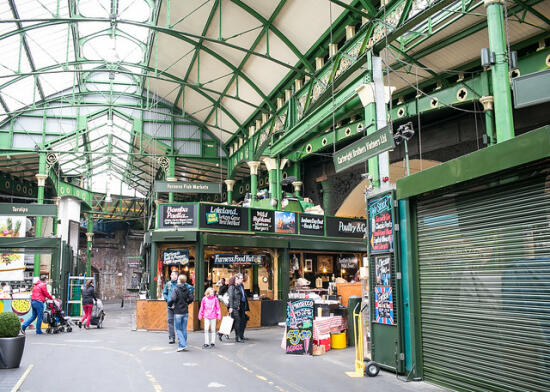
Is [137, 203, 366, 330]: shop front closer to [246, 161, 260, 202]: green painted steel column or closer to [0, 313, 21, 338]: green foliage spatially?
[246, 161, 260, 202]: green painted steel column

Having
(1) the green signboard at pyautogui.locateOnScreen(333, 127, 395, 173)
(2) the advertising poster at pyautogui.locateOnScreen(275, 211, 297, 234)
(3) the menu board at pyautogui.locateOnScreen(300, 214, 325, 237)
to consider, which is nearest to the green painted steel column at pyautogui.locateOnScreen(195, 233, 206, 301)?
(2) the advertising poster at pyautogui.locateOnScreen(275, 211, 297, 234)

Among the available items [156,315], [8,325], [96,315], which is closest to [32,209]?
[96,315]

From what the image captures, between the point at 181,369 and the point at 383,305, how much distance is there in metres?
3.86

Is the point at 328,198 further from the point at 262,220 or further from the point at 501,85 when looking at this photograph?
the point at 501,85

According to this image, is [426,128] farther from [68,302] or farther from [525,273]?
[68,302]

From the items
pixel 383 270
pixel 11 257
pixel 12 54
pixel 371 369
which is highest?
pixel 12 54

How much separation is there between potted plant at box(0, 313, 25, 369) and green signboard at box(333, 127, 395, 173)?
21.7 feet

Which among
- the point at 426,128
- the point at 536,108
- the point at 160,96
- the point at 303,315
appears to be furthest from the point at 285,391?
the point at 160,96

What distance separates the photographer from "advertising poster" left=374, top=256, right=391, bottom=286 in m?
8.69

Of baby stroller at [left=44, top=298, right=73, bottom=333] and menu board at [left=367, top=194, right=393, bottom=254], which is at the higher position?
menu board at [left=367, top=194, right=393, bottom=254]

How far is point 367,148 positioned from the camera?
8930 millimetres

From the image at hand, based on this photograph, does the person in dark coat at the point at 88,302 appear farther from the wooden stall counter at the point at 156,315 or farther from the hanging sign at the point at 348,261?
the hanging sign at the point at 348,261

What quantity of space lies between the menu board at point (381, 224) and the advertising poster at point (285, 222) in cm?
999

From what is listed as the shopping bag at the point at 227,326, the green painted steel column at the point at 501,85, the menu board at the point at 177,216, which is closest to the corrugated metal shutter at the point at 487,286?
the green painted steel column at the point at 501,85
